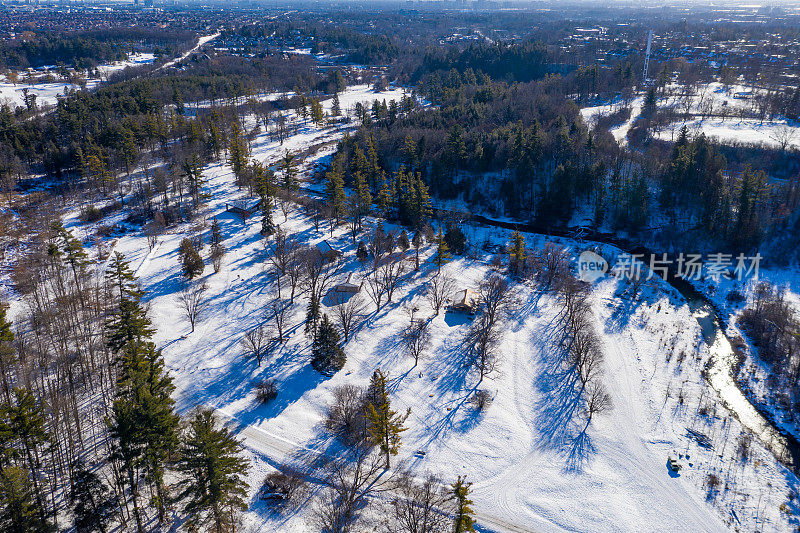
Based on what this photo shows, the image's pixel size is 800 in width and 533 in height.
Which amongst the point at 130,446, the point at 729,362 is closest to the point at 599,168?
the point at 729,362

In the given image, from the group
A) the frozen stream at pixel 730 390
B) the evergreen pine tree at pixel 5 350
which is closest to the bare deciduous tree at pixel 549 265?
the frozen stream at pixel 730 390

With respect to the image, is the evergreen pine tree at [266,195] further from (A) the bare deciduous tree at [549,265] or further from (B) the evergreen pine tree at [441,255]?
(A) the bare deciduous tree at [549,265]

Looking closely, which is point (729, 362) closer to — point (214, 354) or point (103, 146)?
point (214, 354)

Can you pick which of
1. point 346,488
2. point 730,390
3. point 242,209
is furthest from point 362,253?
point 730,390

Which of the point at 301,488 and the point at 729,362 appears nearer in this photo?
the point at 301,488

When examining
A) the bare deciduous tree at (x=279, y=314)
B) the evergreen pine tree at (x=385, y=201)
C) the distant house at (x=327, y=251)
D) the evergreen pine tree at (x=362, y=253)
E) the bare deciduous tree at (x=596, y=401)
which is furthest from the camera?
the evergreen pine tree at (x=385, y=201)
